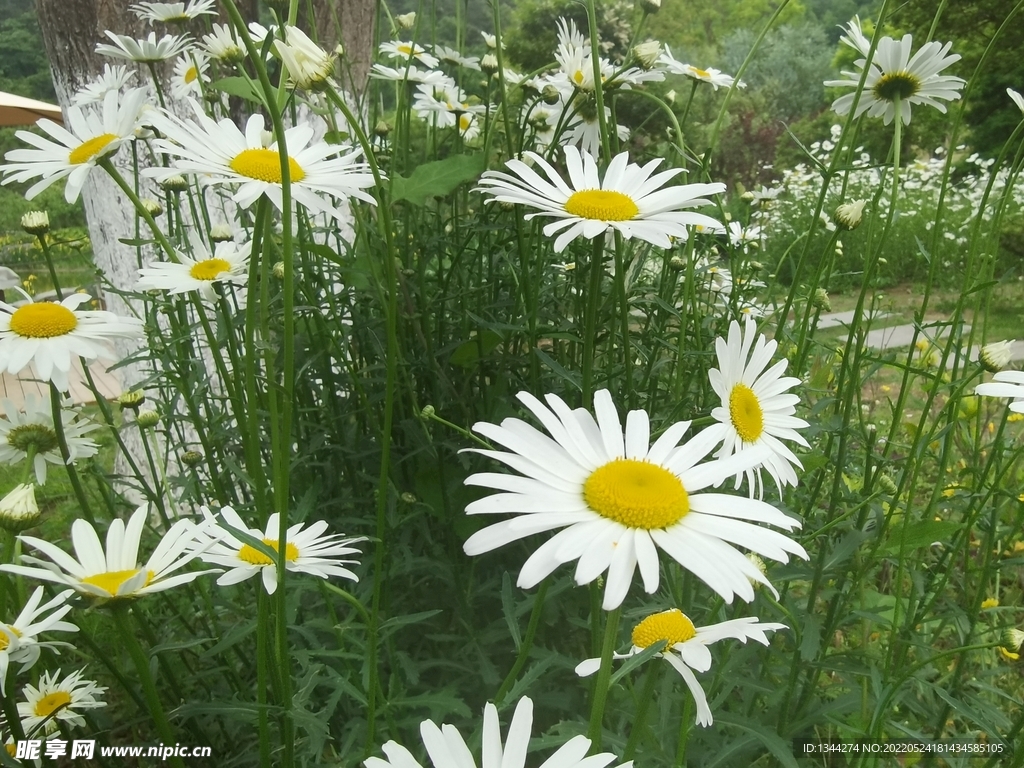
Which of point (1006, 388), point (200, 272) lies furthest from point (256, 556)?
point (1006, 388)

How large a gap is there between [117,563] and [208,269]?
0.48 meters

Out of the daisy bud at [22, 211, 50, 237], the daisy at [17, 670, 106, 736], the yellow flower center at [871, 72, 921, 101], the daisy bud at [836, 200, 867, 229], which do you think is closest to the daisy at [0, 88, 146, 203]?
the daisy bud at [22, 211, 50, 237]

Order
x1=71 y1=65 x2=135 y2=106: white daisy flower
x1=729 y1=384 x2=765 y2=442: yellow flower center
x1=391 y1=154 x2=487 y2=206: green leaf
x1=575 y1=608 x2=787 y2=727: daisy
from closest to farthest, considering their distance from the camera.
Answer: x1=575 y1=608 x2=787 y2=727: daisy → x1=729 y1=384 x2=765 y2=442: yellow flower center → x1=391 y1=154 x2=487 y2=206: green leaf → x1=71 y1=65 x2=135 y2=106: white daisy flower

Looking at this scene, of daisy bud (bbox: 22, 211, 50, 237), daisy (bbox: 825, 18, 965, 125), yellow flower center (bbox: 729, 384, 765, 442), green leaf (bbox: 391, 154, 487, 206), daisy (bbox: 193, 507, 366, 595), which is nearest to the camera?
daisy (bbox: 193, 507, 366, 595)

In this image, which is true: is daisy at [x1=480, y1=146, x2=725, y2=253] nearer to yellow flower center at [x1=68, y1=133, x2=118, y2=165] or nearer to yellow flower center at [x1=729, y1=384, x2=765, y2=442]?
yellow flower center at [x1=729, y1=384, x2=765, y2=442]

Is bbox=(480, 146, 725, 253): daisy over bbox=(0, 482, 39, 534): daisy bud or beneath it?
over

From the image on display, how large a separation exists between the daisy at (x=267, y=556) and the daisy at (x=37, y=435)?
33cm

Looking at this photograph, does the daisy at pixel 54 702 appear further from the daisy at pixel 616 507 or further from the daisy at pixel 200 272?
the daisy at pixel 616 507

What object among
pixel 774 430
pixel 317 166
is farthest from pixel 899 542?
pixel 317 166

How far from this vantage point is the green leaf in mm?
974

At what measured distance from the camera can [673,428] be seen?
0.72m

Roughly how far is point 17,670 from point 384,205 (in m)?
0.60

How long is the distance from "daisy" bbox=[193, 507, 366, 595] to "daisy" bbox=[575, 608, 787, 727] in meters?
0.28

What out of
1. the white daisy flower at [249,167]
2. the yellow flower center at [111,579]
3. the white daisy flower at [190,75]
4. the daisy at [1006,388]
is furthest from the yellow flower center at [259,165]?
the daisy at [1006,388]
